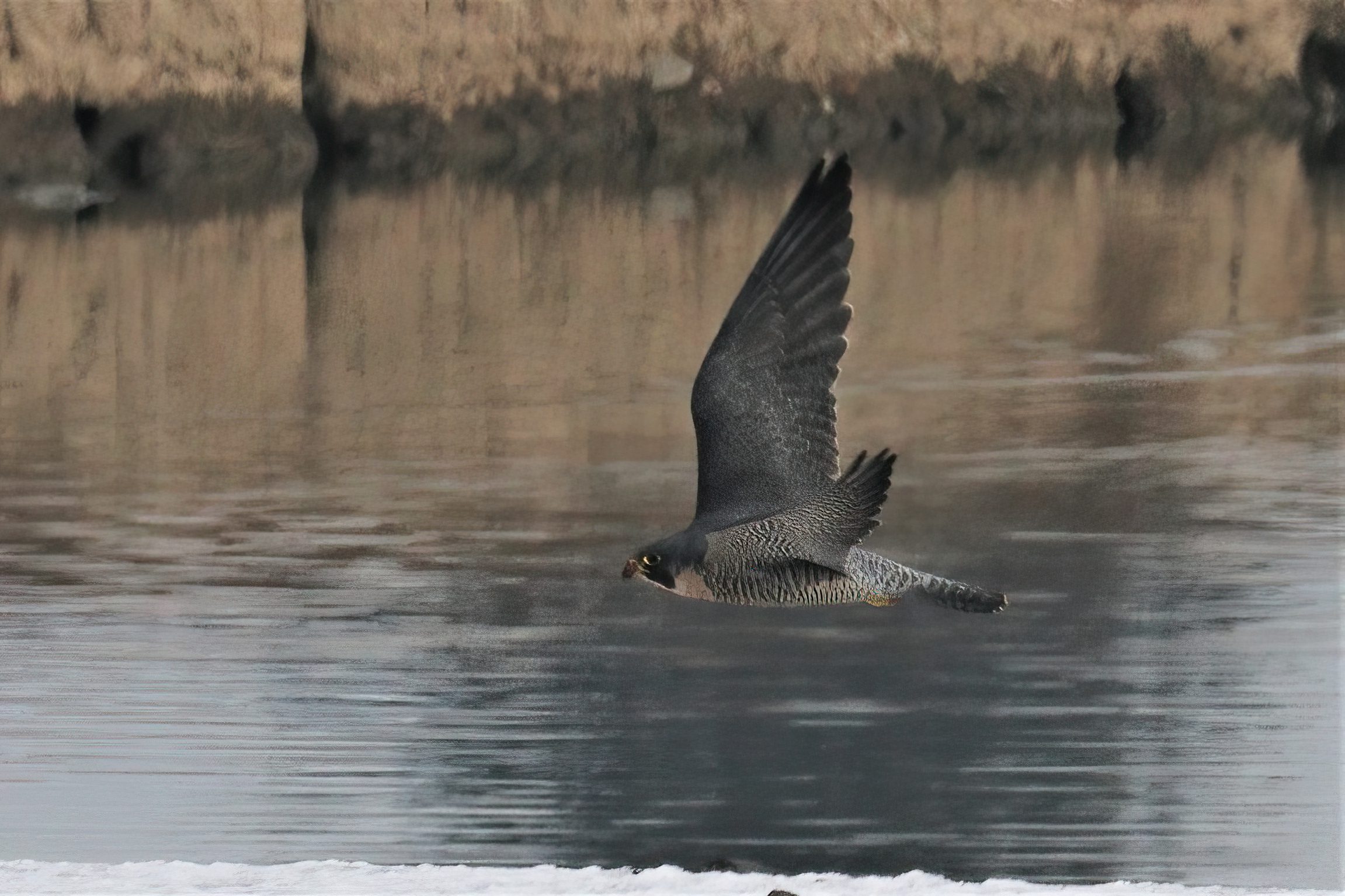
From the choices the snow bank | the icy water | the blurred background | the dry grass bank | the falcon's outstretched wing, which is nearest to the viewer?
the falcon's outstretched wing

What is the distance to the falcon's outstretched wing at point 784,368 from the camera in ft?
22.0

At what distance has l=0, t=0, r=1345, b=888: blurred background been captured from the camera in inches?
313

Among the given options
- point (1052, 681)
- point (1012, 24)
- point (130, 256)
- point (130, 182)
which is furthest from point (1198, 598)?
point (1012, 24)

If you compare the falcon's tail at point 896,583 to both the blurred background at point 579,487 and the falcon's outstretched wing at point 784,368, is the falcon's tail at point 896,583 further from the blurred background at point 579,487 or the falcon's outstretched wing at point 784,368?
the blurred background at point 579,487

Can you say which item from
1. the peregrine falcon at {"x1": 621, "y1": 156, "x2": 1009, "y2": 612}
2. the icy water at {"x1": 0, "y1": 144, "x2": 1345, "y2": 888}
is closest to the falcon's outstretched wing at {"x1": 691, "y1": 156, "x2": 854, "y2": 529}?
the peregrine falcon at {"x1": 621, "y1": 156, "x2": 1009, "y2": 612}

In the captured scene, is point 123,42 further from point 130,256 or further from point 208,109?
point 130,256

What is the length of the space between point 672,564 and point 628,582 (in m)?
4.64

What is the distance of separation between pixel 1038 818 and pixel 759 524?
6.06 feet

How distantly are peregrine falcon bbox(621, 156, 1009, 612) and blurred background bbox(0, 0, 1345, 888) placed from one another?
4.64ft

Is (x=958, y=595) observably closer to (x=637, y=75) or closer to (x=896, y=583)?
(x=896, y=583)

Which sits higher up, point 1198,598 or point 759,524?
point 759,524

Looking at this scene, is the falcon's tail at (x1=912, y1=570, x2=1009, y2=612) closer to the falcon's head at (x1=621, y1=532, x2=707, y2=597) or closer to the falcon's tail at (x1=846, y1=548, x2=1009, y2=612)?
the falcon's tail at (x1=846, y1=548, x2=1009, y2=612)

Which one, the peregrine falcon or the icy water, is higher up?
the peregrine falcon

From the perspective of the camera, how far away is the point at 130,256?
22047 millimetres
